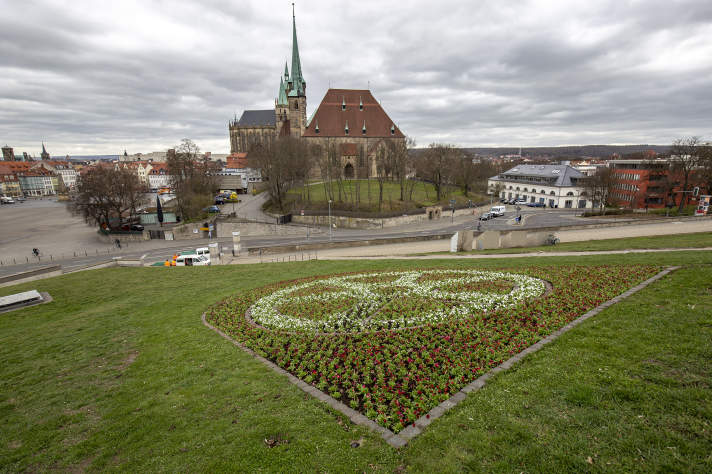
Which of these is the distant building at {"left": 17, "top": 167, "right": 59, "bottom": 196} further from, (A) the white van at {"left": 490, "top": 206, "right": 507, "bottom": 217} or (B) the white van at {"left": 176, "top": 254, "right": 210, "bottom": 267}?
(A) the white van at {"left": 490, "top": 206, "right": 507, "bottom": 217}

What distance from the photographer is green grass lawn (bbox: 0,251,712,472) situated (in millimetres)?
5508

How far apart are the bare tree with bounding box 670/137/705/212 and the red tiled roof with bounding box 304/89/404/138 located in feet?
172

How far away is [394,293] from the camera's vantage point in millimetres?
15453

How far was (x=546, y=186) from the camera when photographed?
255 feet

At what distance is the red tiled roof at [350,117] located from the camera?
3322 inches

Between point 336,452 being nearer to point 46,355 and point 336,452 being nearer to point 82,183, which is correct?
point 46,355

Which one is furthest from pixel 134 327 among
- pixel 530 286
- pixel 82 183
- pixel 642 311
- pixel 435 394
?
pixel 82 183

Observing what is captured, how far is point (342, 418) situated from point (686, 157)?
7640cm

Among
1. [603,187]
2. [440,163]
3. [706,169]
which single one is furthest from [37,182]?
[706,169]

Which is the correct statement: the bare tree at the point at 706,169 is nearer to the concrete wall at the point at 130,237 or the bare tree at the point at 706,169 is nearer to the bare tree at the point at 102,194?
the concrete wall at the point at 130,237

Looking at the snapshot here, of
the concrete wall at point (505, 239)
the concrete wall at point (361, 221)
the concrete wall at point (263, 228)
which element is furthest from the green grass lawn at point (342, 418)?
the concrete wall at point (361, 221)

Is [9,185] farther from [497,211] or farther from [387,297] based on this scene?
[387,297]

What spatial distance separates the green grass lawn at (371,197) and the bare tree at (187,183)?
16.5 m

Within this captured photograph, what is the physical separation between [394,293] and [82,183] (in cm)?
6108
